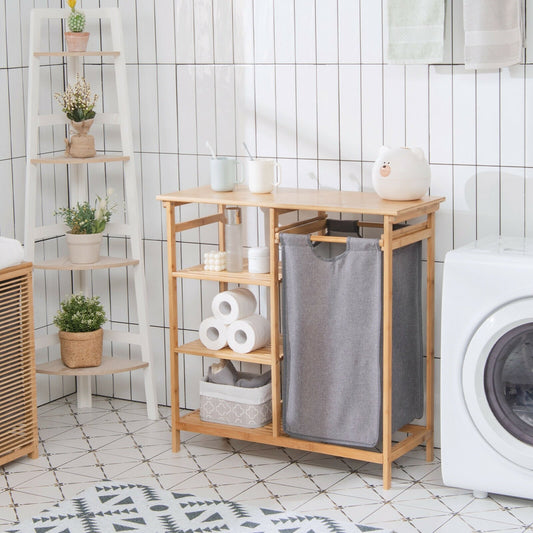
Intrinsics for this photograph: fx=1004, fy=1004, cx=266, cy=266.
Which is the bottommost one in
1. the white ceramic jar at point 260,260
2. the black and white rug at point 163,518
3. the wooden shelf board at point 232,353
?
the black and white rug at point 163,518

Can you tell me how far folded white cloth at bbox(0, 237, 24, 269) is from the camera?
3068 mm

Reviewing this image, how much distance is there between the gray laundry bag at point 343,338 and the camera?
9.53 ft

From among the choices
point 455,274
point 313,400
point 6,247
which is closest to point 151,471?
point 313,400

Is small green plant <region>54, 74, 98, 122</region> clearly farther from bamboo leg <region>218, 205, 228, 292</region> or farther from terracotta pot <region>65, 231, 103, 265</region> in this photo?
bamboo leg <region>218, 205, 228, 292</region>

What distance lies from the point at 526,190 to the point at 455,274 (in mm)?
436

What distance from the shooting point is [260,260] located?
3.13 m

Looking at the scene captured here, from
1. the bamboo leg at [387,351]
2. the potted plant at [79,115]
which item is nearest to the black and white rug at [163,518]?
the bamboo leg at [387,351]

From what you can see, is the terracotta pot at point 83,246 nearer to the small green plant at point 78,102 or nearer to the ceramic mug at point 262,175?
the small green plant at point 78,102

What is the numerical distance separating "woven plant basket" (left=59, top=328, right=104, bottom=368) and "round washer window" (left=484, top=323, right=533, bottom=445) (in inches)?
57.7

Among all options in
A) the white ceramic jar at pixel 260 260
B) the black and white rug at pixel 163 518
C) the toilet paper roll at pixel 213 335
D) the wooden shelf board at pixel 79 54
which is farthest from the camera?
the wooden shelf board at pixel 79 54

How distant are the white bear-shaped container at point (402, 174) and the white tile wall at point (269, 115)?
201mm

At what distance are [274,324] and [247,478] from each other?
479 mm

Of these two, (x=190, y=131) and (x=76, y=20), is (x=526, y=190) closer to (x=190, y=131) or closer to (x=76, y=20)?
(x=190, y=131)

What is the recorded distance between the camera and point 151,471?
10.3 ft
